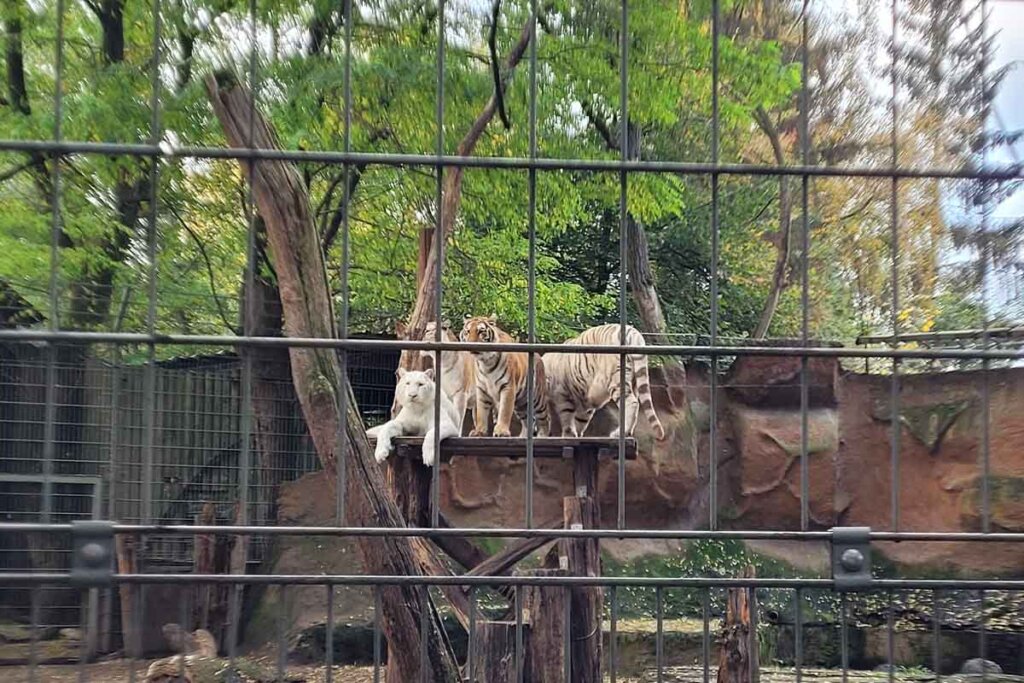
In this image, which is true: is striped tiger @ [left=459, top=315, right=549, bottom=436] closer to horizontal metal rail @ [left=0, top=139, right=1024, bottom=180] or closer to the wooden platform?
the wooden platform

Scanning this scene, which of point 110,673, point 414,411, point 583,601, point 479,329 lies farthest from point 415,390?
point 110,673

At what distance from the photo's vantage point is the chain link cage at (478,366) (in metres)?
5.44

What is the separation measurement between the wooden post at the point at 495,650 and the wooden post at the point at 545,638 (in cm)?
30

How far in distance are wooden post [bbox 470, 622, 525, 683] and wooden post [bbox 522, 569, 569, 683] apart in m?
0.30

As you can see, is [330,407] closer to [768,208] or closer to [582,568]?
[582,568]

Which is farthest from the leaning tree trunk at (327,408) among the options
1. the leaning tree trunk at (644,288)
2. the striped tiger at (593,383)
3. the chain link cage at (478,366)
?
the leaning tree trunk at (644,288)

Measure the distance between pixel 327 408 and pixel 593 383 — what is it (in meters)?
Answer: 3.80

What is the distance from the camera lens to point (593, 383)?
27.2ft

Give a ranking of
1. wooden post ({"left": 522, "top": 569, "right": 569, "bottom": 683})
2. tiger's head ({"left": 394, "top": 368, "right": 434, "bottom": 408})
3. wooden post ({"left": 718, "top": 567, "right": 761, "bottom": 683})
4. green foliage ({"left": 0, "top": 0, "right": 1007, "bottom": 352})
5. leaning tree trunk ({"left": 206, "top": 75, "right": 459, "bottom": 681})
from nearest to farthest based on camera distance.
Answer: leaning tree trunk ({"left": 206, "top": 75, "right": 459, "bottom": 681}), wooden post ({"left": 522, "top": 569, "right": 569, "bottom": 683}), wooden post ({"left": 718, "top": 567, "right": 761, "bottom": 683}), tiger's head ({"left": 394, "top": 368, "right": 434, "bottom": 408}), green foliage ({"left": 0, "top": 0, "right": 1007, "bottom": 352})

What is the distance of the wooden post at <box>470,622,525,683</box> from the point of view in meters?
4.46

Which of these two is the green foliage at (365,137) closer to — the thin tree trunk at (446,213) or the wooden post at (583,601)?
the thin tree trunk at (446,213)

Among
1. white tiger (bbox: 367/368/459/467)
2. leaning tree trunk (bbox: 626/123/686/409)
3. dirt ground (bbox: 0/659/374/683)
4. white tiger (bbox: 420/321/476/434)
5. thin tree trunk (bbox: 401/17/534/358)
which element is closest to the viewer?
thin tree trunk (bbox: 401/17/534/358)

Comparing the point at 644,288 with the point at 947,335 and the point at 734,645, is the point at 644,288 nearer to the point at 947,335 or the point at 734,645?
the point at 734,645

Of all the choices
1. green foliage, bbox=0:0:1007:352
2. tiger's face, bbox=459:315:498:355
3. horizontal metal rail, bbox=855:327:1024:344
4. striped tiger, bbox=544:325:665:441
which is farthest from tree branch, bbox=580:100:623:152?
horizontal metal rail, bbox=855:327:1024:344
